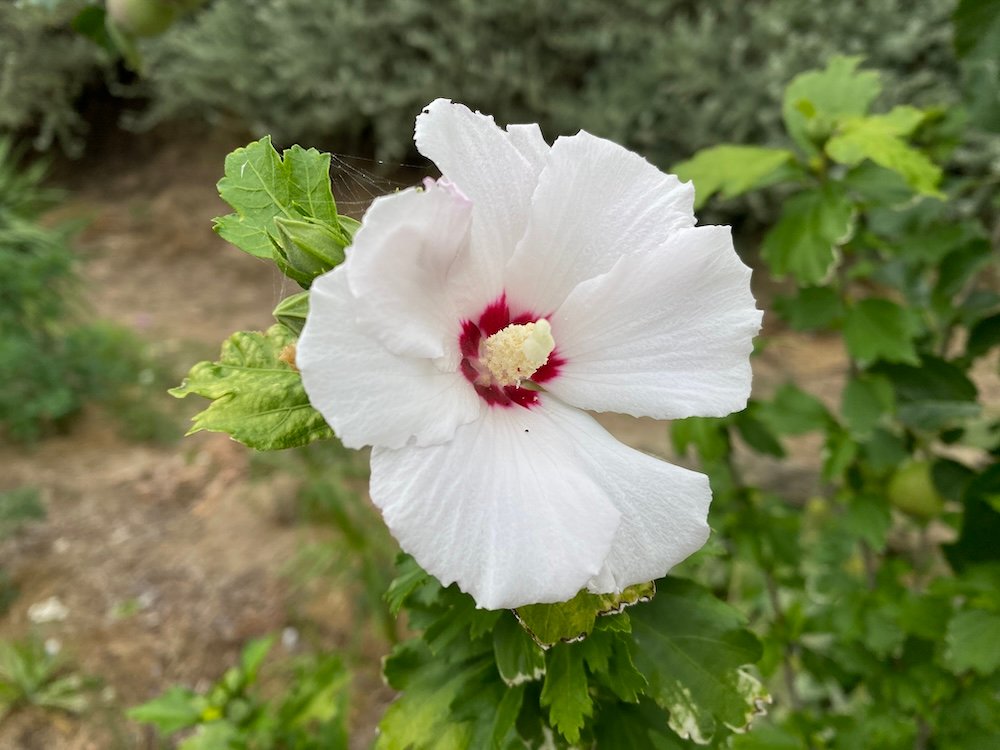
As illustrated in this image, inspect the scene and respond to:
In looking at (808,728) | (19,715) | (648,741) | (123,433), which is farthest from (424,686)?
(123,433)

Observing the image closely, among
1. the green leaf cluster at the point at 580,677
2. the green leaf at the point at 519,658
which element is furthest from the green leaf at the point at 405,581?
the green leaf at the point at 519,658

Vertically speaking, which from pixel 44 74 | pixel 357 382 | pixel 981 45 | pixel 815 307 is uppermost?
pixel 981 45

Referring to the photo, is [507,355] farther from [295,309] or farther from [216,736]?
[216,736]

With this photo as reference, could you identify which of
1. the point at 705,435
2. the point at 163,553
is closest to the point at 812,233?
the point at 705,435

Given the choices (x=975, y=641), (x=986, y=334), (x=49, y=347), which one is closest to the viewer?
(x=975, y=641)

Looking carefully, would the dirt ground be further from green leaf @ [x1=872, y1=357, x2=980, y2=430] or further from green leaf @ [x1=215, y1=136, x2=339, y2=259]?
green leaf @ [x1=215, y1=136, x2=339, y2=259]

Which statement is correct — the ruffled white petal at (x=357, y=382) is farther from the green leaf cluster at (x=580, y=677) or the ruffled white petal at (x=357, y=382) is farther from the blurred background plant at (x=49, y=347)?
the blurred background plant at (x=49, y=347)
